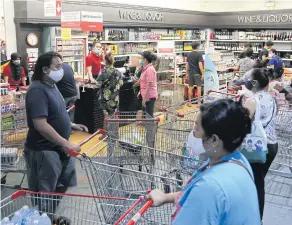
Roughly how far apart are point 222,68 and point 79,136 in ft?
17.2

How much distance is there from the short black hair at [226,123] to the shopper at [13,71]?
6.93 m

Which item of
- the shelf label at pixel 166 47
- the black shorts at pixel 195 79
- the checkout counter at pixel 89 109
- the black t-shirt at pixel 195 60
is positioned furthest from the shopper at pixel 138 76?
the black shorts at pixel 195 79

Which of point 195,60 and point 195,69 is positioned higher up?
point 195,60

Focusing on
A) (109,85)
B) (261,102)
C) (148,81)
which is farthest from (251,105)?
(109,85)

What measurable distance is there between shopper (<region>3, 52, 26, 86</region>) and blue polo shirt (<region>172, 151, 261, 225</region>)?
7032mm

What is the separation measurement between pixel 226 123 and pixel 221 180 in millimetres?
242

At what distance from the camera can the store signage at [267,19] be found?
12828 millimetres

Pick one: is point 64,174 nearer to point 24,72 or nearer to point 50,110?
point 50,110

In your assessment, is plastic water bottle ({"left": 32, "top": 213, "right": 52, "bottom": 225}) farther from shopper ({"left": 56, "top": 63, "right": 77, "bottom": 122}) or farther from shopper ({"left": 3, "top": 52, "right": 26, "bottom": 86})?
shopper ({"left": 3, "top": 52, "right": 26, "bottom": 86})

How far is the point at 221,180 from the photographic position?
1413 mm

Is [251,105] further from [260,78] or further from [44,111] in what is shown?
[44,111]

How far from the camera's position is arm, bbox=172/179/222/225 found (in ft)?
4.55

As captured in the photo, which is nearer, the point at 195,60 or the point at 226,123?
the point at 226,123

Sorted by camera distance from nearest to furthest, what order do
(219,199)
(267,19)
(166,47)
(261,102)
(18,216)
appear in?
1. (219,199)
2. (18,216)
3. (261,102)
4. (166,47)
5. (267,19)
